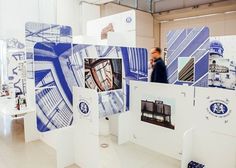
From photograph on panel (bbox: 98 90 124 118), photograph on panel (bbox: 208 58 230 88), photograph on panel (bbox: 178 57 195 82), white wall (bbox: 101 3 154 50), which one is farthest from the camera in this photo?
white wall (bbox: 101 3 154 50)

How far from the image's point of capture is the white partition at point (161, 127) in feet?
10.2

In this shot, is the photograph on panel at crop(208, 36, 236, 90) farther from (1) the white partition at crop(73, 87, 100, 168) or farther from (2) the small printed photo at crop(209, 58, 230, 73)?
(1) the white partition at crop(73, 87, 100, 168)

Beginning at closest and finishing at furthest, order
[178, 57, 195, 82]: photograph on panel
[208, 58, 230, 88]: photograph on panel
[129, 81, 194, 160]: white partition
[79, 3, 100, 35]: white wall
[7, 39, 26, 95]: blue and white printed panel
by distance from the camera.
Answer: [129, 81, 194, 160]: white partition → [178, 57, 195, 82]: photograph on panel → [7, 39, 26, 95]: blue and white printed panel → [208, 58, 230, 88]: photograph on panel → [79, 3, 100, 35]: white wall

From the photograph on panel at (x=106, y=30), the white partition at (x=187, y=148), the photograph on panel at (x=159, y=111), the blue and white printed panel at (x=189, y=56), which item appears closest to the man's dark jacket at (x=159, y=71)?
the photograph on panel at (x=159, y=111)

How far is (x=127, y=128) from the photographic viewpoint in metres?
3.91

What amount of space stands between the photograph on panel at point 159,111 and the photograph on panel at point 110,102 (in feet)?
1.41

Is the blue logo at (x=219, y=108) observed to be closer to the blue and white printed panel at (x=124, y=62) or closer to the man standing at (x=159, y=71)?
the man standing at (x=159, y=71)

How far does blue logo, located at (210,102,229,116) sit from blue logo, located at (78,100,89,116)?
5.36ft

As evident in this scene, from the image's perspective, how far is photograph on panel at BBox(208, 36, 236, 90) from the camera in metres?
5.54

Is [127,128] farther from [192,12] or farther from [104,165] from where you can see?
[192,12]

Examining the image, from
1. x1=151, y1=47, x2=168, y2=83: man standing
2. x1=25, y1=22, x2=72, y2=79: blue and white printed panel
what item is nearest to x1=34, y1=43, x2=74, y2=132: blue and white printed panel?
x1=25, y1=22, x2=72, y2=79: blue and white printed panel

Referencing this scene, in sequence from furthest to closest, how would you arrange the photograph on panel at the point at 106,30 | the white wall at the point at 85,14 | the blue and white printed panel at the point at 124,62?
the white wall at the point at 85,14 → the photograph on panel at the point at 106,30 → the blue and white printed panel at the point at 124,62

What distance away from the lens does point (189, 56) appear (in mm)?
4500

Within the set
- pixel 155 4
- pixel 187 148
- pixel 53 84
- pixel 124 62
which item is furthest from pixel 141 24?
pixel 187 148
